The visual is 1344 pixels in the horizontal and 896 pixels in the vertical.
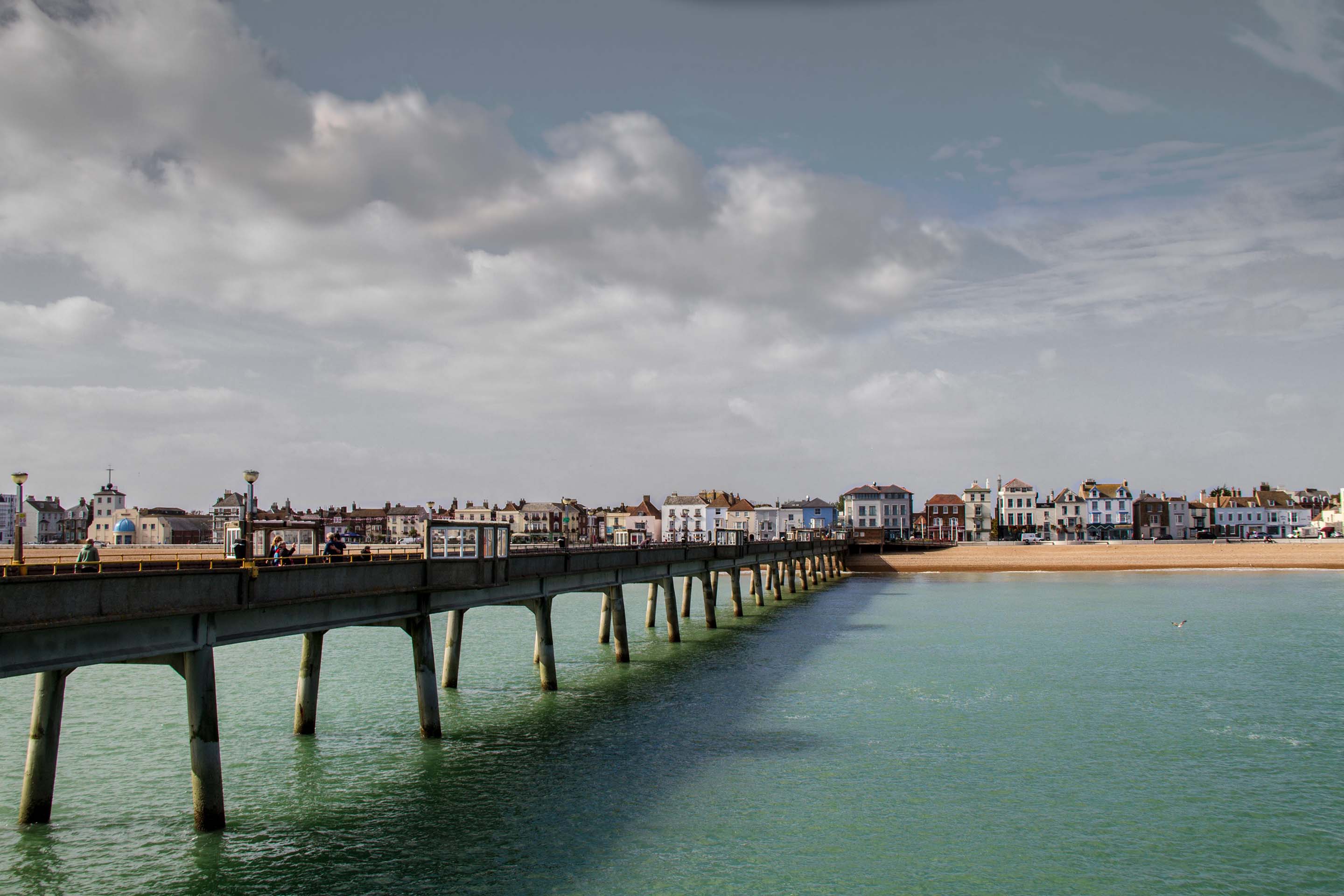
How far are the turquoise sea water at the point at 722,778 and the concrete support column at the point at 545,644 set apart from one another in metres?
0.76

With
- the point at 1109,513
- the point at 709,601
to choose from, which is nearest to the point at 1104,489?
the point at 1109,513

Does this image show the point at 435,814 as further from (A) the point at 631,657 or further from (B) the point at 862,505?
(B) the point at 862,505

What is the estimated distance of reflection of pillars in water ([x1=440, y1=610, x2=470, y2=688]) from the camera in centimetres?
3922

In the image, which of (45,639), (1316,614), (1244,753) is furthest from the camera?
(1316,614)

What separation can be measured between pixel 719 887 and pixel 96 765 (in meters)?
19.2

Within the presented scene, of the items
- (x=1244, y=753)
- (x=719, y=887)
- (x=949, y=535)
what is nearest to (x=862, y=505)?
(x=949, y=535)

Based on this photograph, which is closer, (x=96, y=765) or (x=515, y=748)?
(x=96, y=765)

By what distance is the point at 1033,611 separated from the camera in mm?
75312

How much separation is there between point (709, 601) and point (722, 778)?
40.5m

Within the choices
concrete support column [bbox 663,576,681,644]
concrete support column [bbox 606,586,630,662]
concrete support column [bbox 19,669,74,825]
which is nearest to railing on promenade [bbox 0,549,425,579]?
concrete support column [bbox 19,669,74,825]

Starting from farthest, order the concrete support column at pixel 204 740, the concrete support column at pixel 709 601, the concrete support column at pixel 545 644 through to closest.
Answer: the concrete support column at pixel 709 601
the concrete support column at pixel 545 644
the concrete support column at pixel 204 740

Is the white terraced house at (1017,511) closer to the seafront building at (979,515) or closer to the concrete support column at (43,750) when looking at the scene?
the seafront building at (979,515)

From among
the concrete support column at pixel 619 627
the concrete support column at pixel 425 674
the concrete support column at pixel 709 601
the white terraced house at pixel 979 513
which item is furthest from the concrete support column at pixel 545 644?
the white terraced house at pixel 979 513

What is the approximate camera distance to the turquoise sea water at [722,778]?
19.7 m
